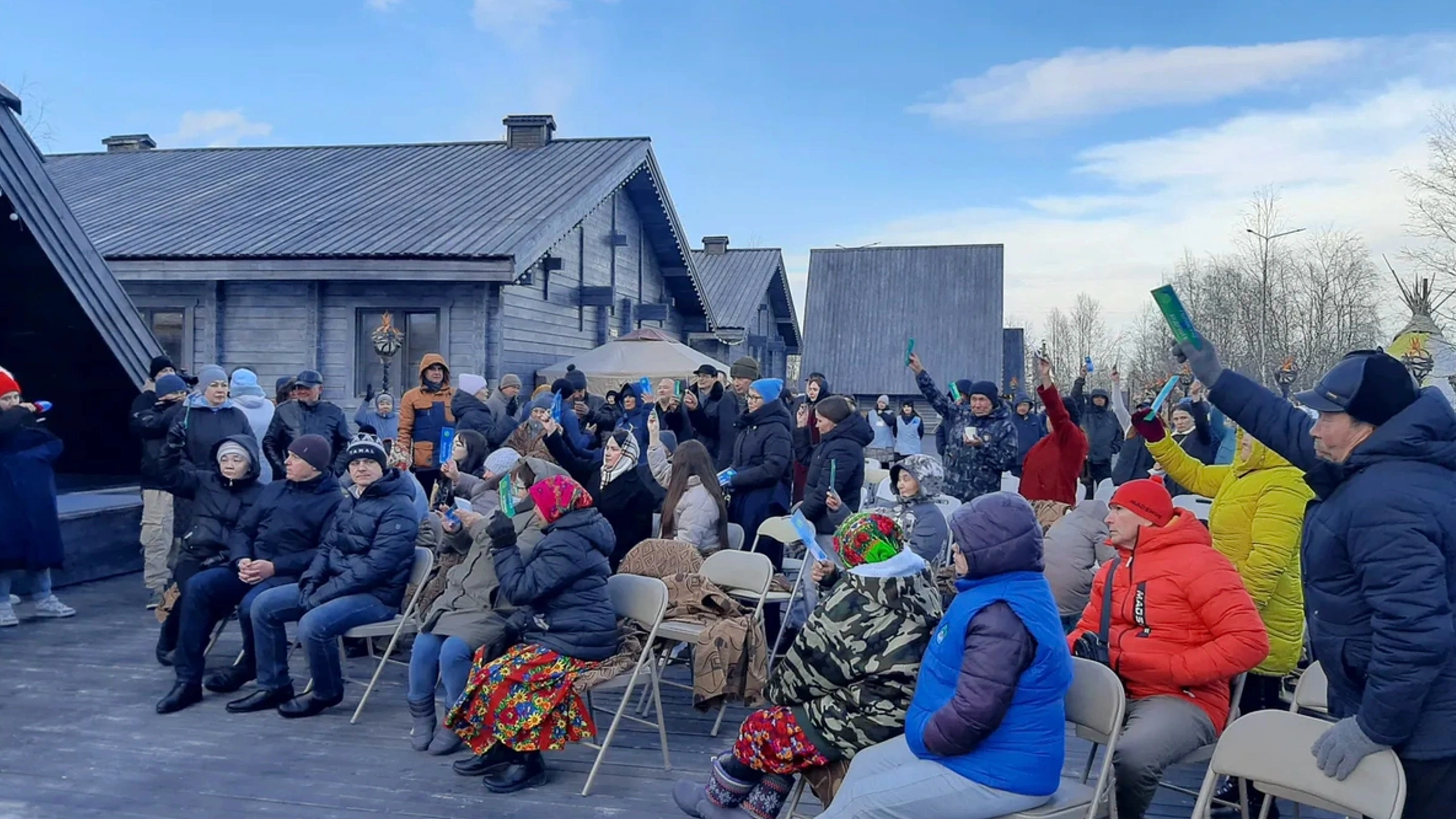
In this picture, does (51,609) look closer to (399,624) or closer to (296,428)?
(296,428)

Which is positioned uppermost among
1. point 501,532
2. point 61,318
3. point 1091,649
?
point 61,318

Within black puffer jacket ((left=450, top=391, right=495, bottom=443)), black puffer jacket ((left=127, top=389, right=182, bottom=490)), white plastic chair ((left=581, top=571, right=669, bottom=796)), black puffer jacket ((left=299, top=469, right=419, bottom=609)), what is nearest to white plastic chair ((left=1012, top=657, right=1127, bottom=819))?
white plastic chair ((left=581, top=571, right=669, bottom=796))

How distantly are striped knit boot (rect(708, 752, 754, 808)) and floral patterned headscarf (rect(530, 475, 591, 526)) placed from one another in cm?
135

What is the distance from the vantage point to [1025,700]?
300cm

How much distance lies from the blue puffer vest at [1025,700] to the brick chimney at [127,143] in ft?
77.2

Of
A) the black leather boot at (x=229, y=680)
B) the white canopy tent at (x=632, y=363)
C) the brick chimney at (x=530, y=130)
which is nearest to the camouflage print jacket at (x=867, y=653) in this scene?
the black leather boot at (x=229, y=680)

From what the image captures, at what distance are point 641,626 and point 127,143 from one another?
71.7ft

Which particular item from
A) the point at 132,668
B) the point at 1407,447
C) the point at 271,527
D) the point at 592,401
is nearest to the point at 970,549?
the point at 1407,447

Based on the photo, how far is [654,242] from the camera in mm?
19703

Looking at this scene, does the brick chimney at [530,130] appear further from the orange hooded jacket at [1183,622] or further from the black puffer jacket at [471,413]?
the orange hooded jacket at [1183,622]

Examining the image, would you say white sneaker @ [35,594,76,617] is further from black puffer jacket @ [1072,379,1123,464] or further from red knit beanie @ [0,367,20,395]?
black puffer jacket @ [1072,379,1123,464]

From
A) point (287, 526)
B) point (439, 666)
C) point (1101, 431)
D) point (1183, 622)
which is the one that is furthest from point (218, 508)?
point (1101, 431)

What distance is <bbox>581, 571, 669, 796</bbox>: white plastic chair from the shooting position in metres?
4.48

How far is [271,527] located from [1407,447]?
5300 mm
